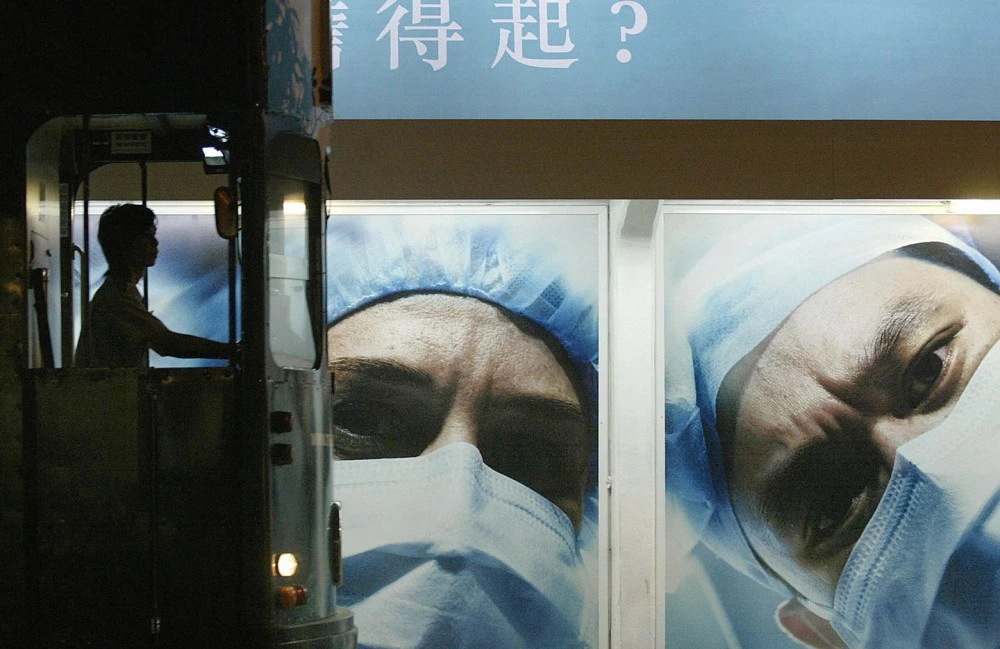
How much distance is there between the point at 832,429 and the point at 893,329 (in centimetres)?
73

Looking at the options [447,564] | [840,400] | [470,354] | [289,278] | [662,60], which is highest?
[662,60]

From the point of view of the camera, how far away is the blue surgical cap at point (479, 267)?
8094mm

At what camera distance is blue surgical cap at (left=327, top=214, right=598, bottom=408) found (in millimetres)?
8094

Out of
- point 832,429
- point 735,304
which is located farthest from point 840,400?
point 735,304

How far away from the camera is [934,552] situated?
26.6 feet

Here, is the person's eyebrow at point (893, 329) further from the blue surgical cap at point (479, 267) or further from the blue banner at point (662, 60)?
the blue surgical cap at point (479, 267)

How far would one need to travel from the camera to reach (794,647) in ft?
26.6

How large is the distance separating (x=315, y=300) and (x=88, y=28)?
1.28 m

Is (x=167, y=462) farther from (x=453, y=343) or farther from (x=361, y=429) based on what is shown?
(x=453, y=343)

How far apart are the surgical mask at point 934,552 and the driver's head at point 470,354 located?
1.84 m

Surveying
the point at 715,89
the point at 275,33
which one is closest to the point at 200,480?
the point at 275,33

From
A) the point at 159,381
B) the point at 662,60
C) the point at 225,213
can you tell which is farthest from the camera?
the point at 662,60

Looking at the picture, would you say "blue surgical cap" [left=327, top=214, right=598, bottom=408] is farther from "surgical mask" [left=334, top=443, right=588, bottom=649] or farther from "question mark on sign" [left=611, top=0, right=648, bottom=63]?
"question mark on sign" [left=611, top=0, right=648, bottom=63]

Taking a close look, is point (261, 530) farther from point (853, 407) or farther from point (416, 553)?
point (853, 407)
